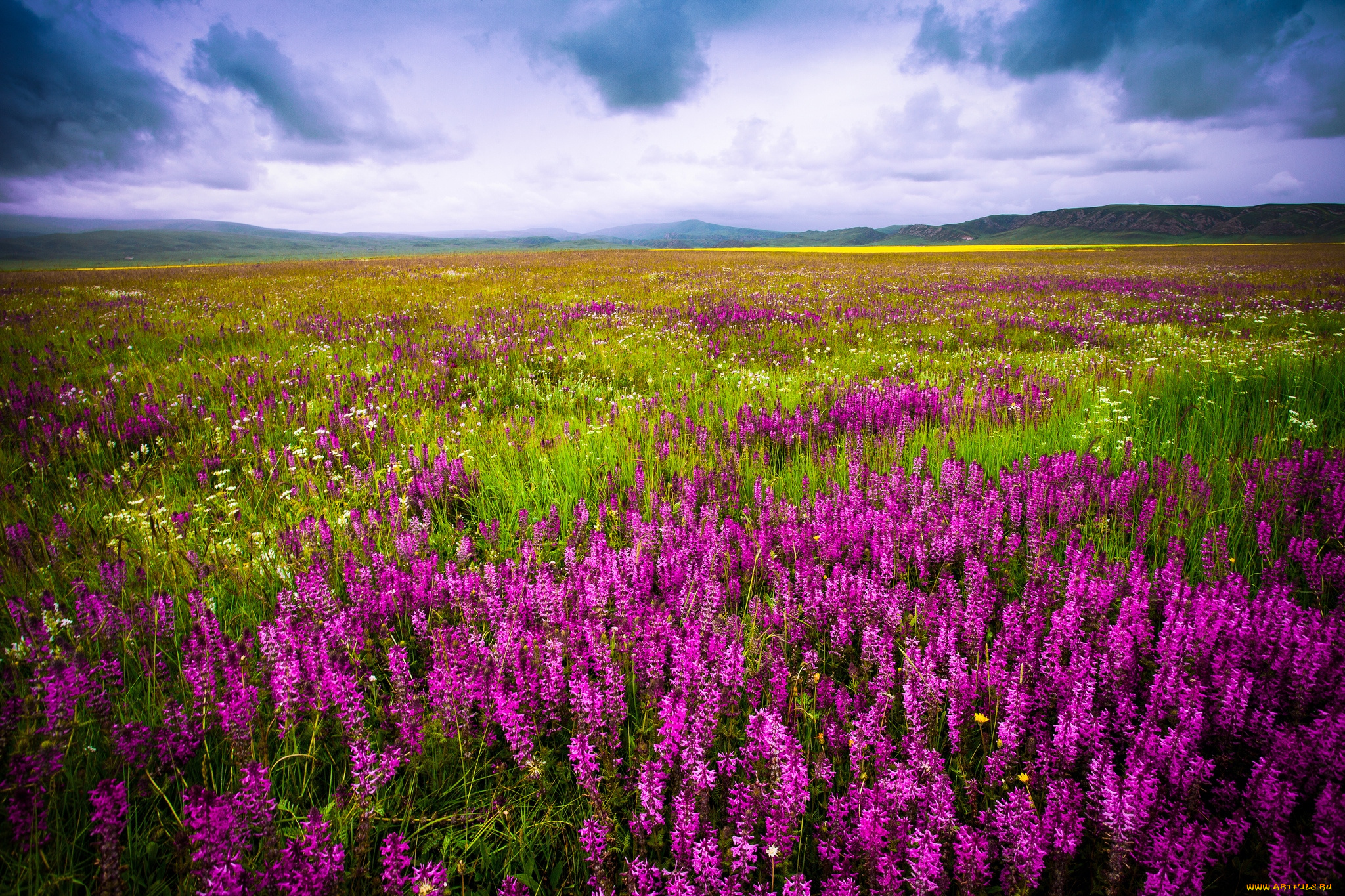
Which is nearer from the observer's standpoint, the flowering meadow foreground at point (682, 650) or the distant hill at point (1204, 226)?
the flowering meadow foreground at point (682, 650)

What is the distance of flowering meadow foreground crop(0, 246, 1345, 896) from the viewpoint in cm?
142

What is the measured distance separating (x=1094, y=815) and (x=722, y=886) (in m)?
1.02

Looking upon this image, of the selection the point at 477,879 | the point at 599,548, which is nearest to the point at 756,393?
the point at 599,548

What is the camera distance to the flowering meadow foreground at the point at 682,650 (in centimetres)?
142

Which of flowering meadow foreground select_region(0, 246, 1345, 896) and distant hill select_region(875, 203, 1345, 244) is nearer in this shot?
flowering meadow foreground select_region(0, 246, 1345, 896)

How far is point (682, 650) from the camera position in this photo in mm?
2055

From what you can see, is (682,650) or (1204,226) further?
(1204,226)

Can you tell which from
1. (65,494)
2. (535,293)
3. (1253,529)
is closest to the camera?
(1253,529)

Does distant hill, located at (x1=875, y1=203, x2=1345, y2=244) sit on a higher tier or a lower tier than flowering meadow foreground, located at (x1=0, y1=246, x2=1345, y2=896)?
higher

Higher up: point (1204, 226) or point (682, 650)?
point (1204, 226)

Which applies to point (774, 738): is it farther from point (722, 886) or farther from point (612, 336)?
point (612, 336)

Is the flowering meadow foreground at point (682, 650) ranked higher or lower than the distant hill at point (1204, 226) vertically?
lower

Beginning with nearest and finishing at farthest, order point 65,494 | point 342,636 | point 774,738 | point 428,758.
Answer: point 774,738 → point 428,758 → point 342,636 → point 65,494

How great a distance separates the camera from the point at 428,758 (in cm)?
181
